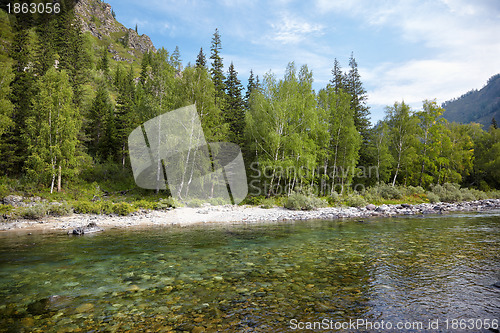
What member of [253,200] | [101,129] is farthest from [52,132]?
[253,200]

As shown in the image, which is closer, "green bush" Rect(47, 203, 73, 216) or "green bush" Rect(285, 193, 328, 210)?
"green bush" Rect(47, 203, 73, 216)

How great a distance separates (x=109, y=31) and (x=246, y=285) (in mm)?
231069

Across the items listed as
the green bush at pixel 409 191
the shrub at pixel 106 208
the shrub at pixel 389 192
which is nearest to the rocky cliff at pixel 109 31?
the shrub at pixel 106 208

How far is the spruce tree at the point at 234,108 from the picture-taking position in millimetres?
34713

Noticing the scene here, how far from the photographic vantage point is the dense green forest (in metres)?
24.1

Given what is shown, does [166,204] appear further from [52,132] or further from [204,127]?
[52,132]

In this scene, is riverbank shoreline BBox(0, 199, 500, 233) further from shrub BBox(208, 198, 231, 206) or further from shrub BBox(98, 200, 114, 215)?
shrub BBox(208, 198, 231, 206)

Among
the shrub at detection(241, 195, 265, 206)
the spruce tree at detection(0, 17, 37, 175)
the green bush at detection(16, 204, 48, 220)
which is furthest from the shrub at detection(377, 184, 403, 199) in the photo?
the spruce tree at detection(0, 17, 37, 175)

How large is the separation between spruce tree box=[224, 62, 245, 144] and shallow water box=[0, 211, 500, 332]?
80.9ft

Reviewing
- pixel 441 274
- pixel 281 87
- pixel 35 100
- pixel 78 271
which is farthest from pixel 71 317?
pixel 35 100

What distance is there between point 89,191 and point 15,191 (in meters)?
5.63

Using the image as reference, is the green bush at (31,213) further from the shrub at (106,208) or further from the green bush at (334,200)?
the green bush at (334,200)

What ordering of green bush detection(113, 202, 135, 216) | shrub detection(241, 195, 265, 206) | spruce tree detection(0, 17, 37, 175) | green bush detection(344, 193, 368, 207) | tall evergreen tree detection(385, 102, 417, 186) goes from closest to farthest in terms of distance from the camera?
green bush detection(113, 202, 135, 216) < spruce tree detection(0, 17, 37, 175) < green bush detection(344, 193, 368, 207) < shrub detection(241, 195, 265, 206) < tall evergreen tree detection(385, 102, 417, 186)

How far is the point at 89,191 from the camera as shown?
25.5 meters
